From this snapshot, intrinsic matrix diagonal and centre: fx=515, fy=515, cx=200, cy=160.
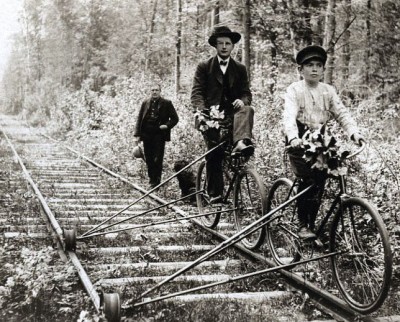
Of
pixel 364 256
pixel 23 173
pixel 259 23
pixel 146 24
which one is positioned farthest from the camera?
pixel 146 24

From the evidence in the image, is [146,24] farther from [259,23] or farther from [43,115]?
[259,23]

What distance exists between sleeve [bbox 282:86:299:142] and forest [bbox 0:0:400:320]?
A: 1791 millimetres

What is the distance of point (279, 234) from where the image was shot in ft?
20.7

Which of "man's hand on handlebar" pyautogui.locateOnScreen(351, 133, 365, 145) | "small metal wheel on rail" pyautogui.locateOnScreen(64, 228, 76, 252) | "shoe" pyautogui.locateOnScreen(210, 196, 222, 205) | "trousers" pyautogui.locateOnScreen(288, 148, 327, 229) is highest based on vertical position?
"man's hand on handlebar" pyautogui.locateOnScreen(351, 133, 365, 145)

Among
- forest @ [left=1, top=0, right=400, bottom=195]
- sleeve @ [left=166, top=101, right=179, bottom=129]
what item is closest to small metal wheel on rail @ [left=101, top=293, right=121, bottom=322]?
forest @ [left=1, top=0, right=400, bottom=195]

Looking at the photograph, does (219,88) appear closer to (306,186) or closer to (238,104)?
(238,104)

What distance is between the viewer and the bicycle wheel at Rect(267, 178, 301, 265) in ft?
16.5

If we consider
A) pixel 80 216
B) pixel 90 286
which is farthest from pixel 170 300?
pixel 80 216

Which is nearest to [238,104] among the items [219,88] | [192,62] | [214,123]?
[214,123]

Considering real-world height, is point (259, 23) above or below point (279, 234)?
above

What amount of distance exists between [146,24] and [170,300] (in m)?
26.5

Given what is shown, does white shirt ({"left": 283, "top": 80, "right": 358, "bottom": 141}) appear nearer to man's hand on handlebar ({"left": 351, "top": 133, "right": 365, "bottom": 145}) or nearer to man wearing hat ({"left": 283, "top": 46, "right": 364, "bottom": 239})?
man wearing hat ({"left": 283, "top": 46, "right": 364, "bottom": 239})

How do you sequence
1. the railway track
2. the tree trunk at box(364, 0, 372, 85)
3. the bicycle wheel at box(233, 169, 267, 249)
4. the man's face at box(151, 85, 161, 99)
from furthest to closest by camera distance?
the tree trunk at box(364, 0, 372, 85) → the man's face at box(151, 85, 161, 99) → the bicycle wheel at box(233, 169, 267, 249) → the railway track

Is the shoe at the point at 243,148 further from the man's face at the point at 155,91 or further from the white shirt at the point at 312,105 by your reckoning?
the man's face at the point at 155,91
